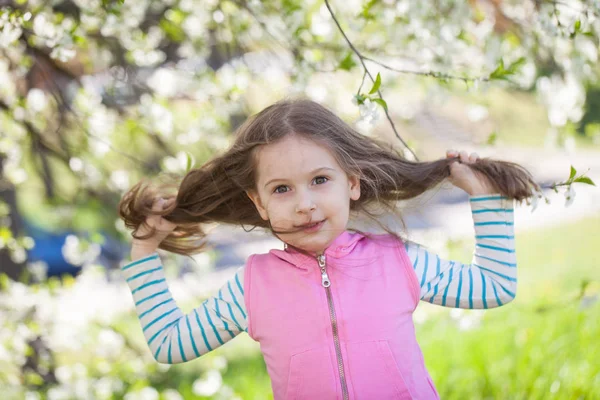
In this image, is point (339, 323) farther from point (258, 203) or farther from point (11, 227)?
point (11, 227)

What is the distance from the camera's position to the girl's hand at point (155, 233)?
1.87 meters

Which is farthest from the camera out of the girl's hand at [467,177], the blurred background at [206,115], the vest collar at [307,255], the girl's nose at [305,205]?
the blurred background at [206,115]

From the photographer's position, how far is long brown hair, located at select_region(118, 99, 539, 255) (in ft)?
5.63

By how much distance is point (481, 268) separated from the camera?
5.82ft

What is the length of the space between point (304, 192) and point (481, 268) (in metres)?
0.50

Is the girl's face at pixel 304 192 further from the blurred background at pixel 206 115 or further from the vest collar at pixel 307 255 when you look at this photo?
the blurred background at pixel 206 115

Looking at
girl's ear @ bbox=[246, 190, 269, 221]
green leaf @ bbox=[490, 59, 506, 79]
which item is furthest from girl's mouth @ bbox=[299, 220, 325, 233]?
green leaf @ bbox=[490, 59, 506, 79]

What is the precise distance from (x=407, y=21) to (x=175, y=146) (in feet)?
5.06

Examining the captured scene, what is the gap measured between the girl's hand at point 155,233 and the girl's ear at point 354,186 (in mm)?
505

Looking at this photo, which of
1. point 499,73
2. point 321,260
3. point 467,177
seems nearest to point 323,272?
point 321,260

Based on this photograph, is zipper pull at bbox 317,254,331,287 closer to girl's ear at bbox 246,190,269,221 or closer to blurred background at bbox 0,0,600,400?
girl's ear at bbox 246,190,269,221

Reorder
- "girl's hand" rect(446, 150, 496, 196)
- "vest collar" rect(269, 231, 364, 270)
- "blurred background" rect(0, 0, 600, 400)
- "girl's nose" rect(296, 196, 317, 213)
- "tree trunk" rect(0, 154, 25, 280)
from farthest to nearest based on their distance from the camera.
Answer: "tree trunk" rect(0, 154, 25, 280) → "blurred background" rect(0, 0, 600, 400) → "girl's hand" rect(446, 150, 496, 196) → "vest collar" rect(269, 231, 364, 270) → "girl's nose" rect(296, 196, 317, 213)

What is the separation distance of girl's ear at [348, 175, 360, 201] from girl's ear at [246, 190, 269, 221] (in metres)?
0.21

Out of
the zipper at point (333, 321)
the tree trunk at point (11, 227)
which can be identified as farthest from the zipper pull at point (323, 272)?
the tree trunk at point (11, 227)
